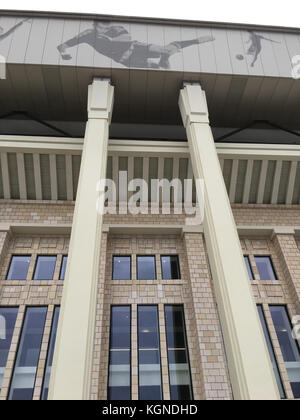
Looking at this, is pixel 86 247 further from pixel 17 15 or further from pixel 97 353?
pixel 17 15

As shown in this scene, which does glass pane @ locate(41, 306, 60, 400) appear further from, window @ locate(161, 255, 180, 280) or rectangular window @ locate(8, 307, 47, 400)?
window @ locate(161, 255, 180, 280)

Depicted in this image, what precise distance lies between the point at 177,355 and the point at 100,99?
6.53m

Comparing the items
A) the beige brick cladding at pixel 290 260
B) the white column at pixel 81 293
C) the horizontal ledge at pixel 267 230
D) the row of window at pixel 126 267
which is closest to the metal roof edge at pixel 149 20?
the white column at pixel 81 293

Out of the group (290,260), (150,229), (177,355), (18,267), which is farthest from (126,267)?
(290,260)

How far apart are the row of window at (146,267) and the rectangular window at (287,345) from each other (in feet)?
8.78

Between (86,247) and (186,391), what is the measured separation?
4004 mm

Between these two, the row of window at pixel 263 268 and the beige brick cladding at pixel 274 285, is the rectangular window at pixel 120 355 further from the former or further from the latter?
the row of window at pixel 263 268

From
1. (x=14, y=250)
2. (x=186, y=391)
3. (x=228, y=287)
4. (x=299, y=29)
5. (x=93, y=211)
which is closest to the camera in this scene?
(x=228, y=287)

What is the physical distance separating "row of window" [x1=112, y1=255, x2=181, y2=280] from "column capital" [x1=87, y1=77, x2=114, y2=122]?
12.6 ft

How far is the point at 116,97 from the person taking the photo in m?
9.33

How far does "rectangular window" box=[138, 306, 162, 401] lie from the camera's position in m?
6.54

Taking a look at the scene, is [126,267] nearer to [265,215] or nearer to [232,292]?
[232,292]

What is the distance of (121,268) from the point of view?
8.47 m
